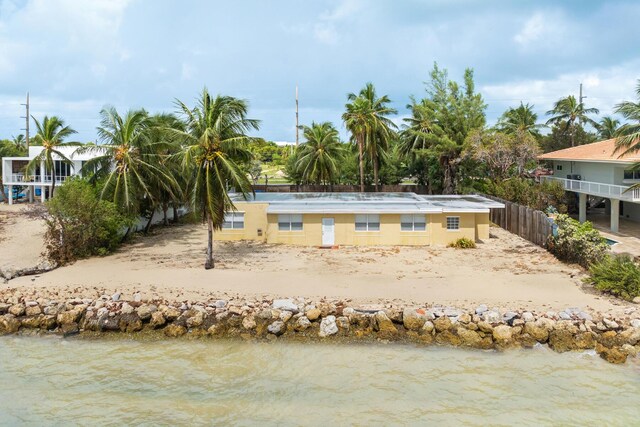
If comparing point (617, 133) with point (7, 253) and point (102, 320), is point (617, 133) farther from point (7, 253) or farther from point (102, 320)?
point (7, 253)

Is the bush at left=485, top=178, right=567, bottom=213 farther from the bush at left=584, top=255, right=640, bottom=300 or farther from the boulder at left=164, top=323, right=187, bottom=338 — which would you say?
the boulder at left=164, top=323, right=187, bottom=338

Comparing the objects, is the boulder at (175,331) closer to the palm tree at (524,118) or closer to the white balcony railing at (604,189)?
the white balcony railing at (604,189)

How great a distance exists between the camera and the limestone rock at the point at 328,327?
54.9ft

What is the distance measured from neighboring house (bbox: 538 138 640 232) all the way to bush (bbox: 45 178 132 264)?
85.6 ft

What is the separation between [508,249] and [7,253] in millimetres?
24624

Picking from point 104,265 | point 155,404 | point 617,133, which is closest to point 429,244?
point 617,133

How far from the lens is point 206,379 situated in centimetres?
1422

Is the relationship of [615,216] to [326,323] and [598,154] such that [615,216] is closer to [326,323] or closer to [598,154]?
[598,154]

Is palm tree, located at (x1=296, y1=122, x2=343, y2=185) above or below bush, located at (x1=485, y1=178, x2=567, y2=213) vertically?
above

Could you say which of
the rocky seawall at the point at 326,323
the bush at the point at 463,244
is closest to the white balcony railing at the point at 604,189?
the bush at the point at 463,244

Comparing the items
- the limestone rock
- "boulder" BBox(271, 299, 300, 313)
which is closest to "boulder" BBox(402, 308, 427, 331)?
the limestone rock

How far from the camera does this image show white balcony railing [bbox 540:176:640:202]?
28.6m

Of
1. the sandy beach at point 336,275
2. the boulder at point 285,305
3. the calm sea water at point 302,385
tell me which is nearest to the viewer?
the calm sea water at point 302,385

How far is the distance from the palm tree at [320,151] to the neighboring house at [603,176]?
57.8 ft
